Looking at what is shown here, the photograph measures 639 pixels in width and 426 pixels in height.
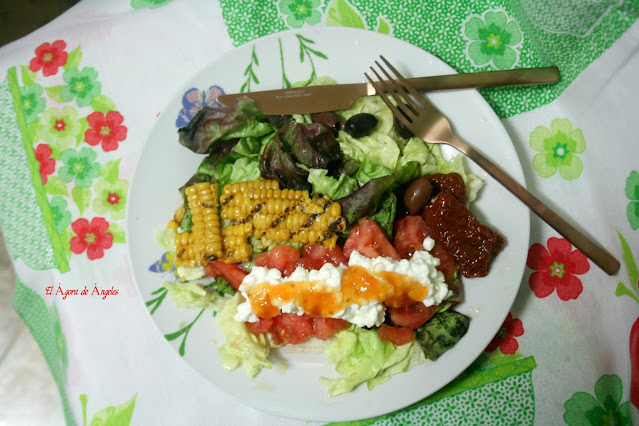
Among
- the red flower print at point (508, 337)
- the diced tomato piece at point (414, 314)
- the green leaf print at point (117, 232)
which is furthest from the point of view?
the green leaf print at point (117, 232)

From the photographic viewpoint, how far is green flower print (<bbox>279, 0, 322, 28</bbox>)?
7.63 ft

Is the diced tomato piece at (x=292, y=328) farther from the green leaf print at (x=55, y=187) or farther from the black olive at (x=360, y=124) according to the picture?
the green leaf print at (x=55, y=187)

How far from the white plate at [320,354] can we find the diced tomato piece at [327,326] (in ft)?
0.40

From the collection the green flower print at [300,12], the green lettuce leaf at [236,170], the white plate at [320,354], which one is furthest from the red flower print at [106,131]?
the green flower print at [300,12]

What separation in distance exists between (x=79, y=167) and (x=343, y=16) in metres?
1.62

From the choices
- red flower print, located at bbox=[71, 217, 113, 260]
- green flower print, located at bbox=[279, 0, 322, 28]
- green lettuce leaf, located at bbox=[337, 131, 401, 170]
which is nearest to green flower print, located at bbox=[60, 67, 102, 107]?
red flower print, located at bbox=[71, 217, 113, 260]

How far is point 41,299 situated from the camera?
242cm

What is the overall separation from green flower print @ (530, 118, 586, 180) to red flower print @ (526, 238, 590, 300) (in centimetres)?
34

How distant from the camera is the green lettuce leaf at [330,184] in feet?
6.41

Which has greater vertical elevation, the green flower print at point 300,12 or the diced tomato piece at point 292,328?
the green flower print at point 300,12

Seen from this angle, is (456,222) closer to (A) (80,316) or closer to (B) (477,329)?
(B) (477,329)

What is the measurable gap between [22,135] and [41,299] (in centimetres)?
91

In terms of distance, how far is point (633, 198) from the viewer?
191 cm

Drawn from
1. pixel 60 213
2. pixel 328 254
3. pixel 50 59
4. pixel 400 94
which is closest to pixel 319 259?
pixel 328 254
